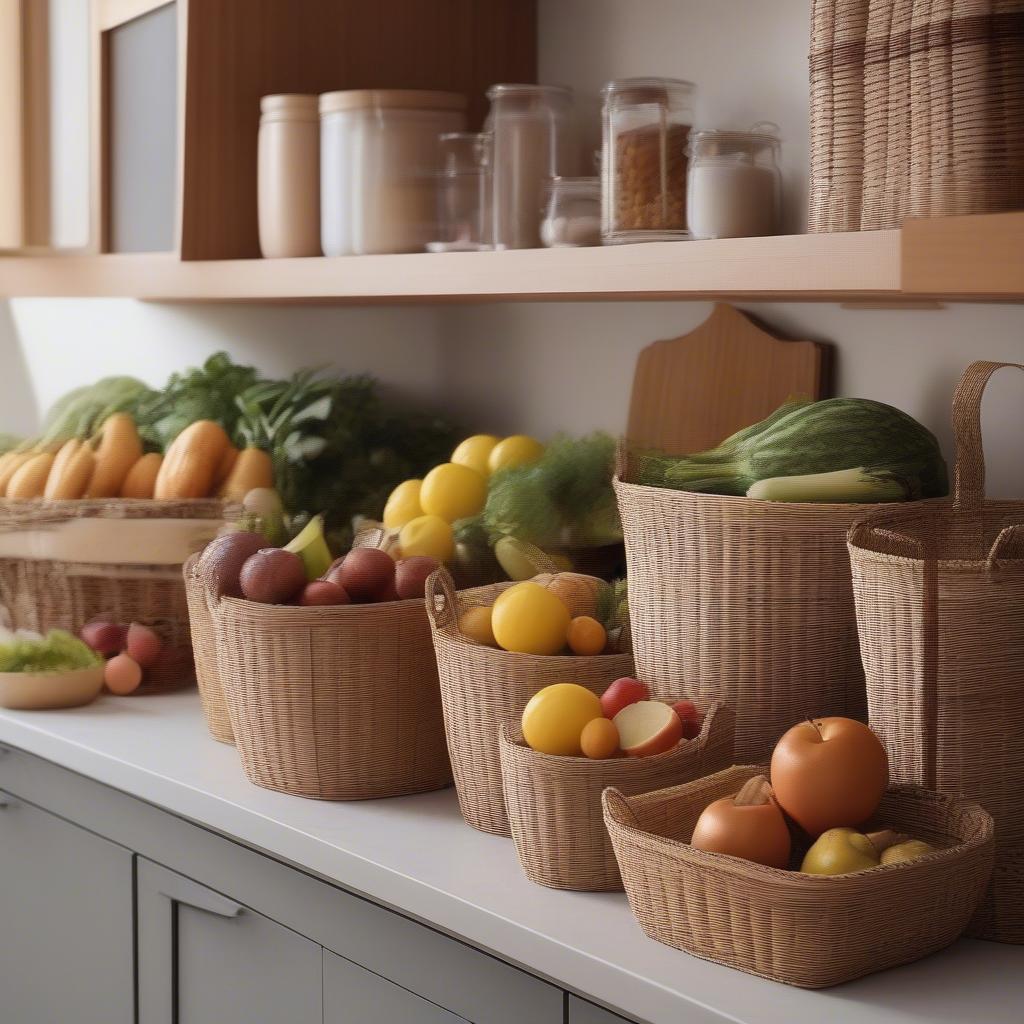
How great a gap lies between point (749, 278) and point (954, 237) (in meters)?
0.27

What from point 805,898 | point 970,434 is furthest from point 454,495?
point 805,898

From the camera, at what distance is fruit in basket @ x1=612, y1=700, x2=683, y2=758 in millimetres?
1224

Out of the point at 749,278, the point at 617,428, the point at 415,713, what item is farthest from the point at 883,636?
the point at 617,428

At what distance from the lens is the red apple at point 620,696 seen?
1.27 meters

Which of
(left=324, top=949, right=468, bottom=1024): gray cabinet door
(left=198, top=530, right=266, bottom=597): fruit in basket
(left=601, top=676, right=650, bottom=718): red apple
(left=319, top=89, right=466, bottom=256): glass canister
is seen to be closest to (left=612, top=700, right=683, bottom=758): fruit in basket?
(left=601, top=676, right=650, bottom=718): red apple

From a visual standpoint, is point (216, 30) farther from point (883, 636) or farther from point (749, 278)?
point (883, 636)

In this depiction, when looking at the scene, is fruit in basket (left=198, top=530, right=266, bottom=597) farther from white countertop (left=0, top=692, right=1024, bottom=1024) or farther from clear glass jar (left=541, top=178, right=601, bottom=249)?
clear glass jar (left=541, top=178, right=601, bottom=249)

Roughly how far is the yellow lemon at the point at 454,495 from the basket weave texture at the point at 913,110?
618 millimetres

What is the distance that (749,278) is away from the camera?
4.26 ft

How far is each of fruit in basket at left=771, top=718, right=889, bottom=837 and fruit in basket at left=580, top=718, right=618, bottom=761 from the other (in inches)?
5.8

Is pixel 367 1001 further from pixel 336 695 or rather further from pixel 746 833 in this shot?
pixel 746 833

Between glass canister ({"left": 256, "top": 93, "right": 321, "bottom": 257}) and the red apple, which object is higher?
glass canister ({"left": 256, "top": 93, "right": 321, "bottom": 257})

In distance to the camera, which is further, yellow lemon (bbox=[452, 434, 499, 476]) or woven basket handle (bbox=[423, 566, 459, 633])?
yellow lemon (bbox=[452, 434, 499, 476])

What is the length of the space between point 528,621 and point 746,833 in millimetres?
352
